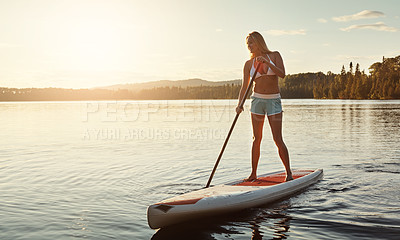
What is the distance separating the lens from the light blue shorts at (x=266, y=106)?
23.0 ft

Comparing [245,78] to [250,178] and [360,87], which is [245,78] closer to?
[250,178]

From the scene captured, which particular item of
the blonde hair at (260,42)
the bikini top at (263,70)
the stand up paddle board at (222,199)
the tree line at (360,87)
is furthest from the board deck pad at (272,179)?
the tree line at (360,87)

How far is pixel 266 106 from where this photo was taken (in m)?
7.07

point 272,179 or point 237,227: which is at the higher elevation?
point 272,179

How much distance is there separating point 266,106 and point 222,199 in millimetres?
2052

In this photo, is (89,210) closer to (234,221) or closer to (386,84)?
(234,221)

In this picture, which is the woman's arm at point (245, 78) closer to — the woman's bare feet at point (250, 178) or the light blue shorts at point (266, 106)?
the light blue shorts at point (266, 106)

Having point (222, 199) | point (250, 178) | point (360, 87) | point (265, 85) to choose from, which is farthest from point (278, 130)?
point (360, 87)

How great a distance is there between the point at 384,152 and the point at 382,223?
803 centimetres

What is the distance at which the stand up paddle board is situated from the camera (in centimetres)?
530

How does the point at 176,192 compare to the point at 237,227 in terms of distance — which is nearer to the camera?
the point at 237,227

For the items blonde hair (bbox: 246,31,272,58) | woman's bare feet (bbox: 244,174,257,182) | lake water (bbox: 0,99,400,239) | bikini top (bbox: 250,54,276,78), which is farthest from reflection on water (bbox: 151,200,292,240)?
blonde hair (bbox: 246,31,272,58)

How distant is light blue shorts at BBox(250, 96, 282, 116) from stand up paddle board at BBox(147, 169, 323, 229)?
1.30 metres

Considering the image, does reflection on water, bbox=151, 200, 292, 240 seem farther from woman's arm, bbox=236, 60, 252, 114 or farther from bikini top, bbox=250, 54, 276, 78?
bikini top, bbox=250, 54, 276, 78
